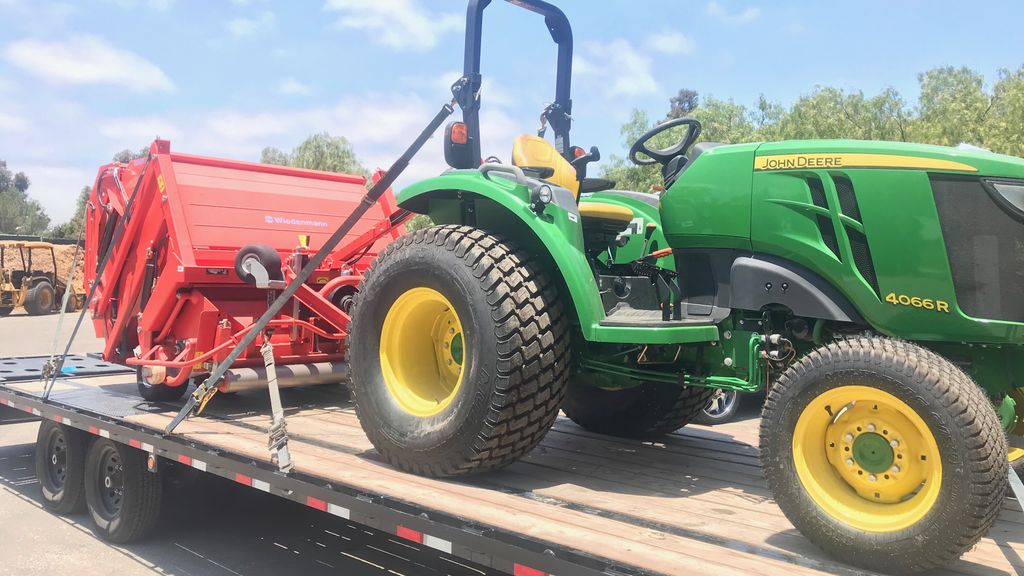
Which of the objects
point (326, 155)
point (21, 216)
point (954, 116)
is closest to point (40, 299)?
point (326, 155)

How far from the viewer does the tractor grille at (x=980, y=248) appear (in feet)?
7.93

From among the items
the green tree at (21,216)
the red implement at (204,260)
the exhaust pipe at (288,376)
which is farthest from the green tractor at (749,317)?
the green tree at (21,216)

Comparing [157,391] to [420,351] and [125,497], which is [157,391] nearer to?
[125,497]

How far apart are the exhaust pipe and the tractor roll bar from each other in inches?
85.0

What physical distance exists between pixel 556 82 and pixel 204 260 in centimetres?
258

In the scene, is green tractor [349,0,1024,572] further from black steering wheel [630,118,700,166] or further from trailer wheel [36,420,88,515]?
trailer wheel [36,420,88,515]

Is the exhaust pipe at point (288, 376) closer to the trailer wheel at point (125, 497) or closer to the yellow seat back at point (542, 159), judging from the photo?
the trailer wheel at point (125, 497)

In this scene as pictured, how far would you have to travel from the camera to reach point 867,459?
2297mm

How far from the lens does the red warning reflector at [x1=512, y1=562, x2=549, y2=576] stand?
2.35 metres

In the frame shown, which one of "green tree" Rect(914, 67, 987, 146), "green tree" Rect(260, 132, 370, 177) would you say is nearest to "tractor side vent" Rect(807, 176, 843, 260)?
"green tree" Rect(914, 67, 987, 146)

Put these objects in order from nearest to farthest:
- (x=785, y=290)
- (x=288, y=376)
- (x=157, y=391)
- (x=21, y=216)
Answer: (x=785, y=290)
(x=288, y=376)
(x=157, y=391)
(x=21, y=216)

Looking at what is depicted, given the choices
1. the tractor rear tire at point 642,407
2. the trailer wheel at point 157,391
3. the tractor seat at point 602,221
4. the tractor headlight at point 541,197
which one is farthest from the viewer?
the trailer wheel at point 157,391

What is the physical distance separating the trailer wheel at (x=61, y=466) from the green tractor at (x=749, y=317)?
285 centimetres

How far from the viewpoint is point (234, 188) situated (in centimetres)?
582
